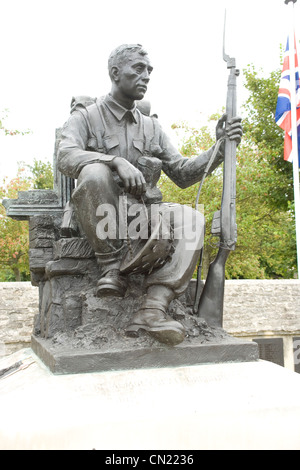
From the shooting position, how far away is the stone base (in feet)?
7.88

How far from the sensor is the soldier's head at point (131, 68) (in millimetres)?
3023

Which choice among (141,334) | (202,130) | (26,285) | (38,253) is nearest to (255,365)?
(141,334)

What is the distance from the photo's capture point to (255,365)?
8.61 ft

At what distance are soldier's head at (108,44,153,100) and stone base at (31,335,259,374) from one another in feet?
5.20

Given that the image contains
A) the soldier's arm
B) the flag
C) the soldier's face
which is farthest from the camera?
the flag

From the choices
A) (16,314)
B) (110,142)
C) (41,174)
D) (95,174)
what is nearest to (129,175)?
(95,174)

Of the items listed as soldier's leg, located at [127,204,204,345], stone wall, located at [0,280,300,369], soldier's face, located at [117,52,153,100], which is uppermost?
soldier's face, located at [117,52,153,100]

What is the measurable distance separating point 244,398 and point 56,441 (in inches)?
34.1

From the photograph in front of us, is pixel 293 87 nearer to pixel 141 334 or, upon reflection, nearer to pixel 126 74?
pixel 126 74

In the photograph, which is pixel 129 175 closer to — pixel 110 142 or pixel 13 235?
pixel 110 142

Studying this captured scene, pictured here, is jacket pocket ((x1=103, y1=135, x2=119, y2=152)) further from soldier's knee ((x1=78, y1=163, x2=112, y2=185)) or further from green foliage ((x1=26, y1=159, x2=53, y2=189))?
green foliage ((x1=26, y1=159, x2=53, y2=189))

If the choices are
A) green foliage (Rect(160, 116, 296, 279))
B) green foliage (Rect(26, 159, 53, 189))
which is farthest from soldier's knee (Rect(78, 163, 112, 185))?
green foliage (Rect(26, 159, 53, 189))

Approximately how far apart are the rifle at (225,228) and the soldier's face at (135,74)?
570 mm

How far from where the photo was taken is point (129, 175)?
2.67m
